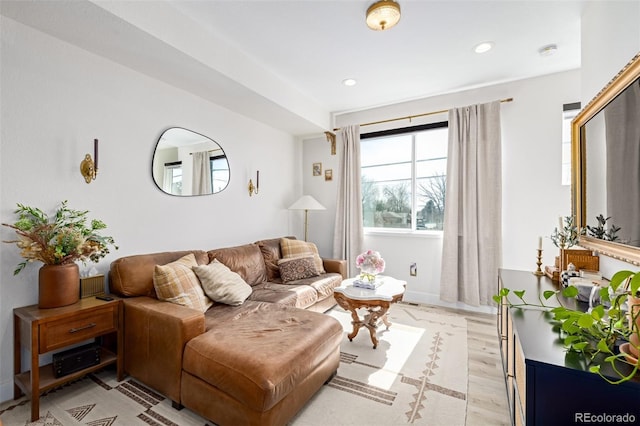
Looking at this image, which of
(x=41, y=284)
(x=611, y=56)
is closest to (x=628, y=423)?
(x=611, y=56)

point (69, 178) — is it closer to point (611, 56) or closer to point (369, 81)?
point (369, 81)

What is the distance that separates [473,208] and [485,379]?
1.93 metres

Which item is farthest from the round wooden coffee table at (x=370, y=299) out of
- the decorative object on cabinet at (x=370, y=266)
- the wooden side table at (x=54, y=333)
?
the wooden side table at (x=54, y=333)

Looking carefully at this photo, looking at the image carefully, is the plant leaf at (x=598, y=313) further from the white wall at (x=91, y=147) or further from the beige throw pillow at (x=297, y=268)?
the white wall at (x=91, y=147)

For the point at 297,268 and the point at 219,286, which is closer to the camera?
the point at 219,286

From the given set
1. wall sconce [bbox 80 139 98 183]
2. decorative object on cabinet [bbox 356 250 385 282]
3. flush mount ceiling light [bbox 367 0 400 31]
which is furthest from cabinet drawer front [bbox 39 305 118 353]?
flush mount ceiling light [bbox 367 0 400 31]

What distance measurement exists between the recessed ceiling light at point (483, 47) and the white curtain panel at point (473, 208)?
828mm

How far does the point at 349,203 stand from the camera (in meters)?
4.14

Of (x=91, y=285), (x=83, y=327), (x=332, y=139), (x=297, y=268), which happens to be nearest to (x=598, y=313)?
(x=83, y=327)

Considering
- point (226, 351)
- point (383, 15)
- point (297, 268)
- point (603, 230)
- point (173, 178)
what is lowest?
point (226, 351)

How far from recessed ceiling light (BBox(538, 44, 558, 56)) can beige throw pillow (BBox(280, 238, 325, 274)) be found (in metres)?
3.12

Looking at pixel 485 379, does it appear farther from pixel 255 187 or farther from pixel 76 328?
pixel 255 187

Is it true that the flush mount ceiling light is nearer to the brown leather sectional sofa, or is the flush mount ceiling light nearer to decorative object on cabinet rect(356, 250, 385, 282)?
decorative object on cabinet rect(356, 250, 385, 282)

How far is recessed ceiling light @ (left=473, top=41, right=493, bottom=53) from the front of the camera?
2.53 meters
